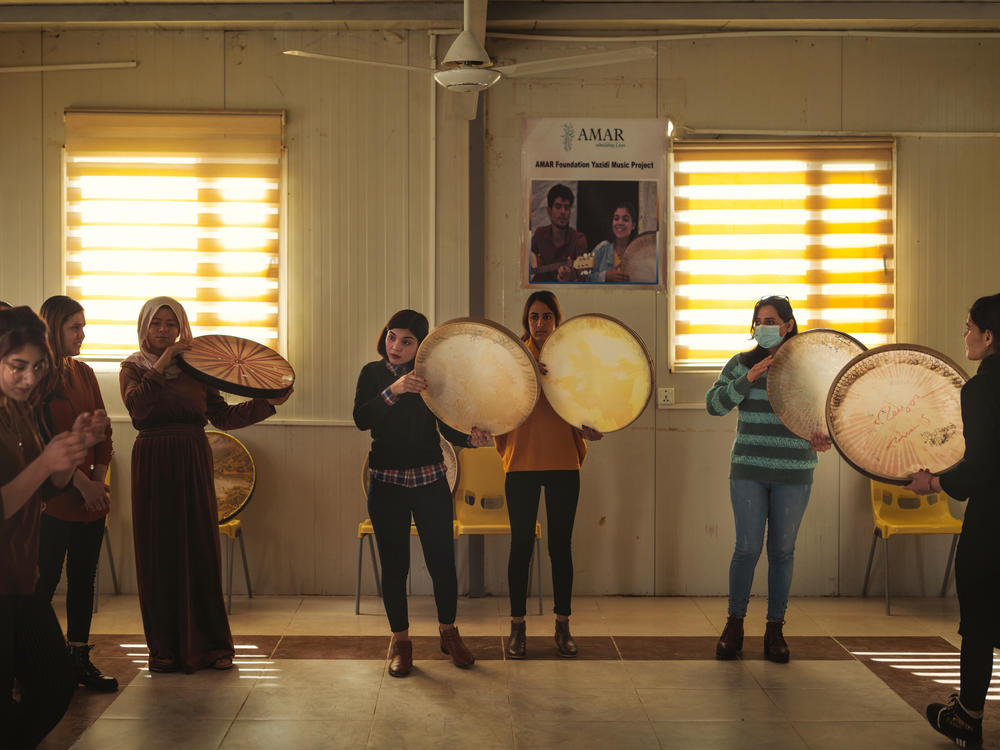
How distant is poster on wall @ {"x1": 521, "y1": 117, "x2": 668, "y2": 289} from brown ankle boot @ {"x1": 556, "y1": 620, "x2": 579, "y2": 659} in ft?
5.88

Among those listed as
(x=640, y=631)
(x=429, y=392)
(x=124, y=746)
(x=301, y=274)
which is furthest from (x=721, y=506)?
(x=124, y=746)

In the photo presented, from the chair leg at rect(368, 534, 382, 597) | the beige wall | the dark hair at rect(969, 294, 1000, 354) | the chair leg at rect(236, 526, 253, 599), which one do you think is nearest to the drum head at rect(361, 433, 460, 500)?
the chair leg at rect(368, 534, 382, 597)

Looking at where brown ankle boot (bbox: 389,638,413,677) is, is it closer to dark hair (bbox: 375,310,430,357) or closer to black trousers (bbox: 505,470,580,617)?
black trousers (bbox: 505,470,580,617)

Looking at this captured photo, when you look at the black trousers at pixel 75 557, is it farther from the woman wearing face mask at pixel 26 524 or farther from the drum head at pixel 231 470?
the drum head at pixel 231 470

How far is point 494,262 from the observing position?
4770 millimetres

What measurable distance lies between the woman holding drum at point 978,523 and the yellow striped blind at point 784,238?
198 centimetres

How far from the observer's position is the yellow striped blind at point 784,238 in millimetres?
4777

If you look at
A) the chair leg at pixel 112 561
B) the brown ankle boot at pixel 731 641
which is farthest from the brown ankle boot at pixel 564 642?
the chair leg at pixel 112 561

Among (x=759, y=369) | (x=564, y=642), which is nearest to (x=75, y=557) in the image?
(x=564, y=642)

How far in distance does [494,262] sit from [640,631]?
6.46 ft

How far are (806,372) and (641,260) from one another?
1.39 metres

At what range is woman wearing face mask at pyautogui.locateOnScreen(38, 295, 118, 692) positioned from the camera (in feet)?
10.4

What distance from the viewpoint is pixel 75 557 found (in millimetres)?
3316

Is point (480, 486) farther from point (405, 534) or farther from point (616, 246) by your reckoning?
point (616, 246)
